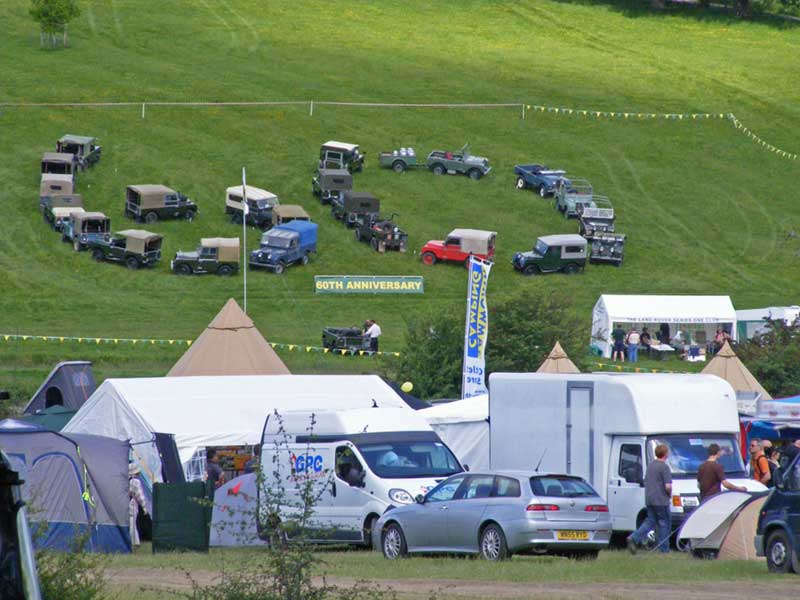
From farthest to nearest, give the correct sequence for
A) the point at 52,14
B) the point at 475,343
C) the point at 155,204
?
the point at 52,14 → the point at 155,204 → the point at 475,343

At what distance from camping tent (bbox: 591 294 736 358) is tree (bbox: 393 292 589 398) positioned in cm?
978

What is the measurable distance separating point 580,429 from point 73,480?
24.4ft

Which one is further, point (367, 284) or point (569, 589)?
point (367, 284)

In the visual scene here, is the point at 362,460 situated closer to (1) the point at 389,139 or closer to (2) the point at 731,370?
(2) the point at 731,370

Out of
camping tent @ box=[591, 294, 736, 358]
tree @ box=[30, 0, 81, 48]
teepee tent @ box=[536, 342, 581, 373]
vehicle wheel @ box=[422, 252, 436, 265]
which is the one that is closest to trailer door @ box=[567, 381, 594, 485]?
teepee tent @ box=[536, 342, 581, 373]

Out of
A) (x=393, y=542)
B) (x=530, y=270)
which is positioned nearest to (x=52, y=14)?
(x=530, y=270)

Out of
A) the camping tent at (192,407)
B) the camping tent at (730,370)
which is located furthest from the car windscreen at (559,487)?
the camping tent at (730,370)

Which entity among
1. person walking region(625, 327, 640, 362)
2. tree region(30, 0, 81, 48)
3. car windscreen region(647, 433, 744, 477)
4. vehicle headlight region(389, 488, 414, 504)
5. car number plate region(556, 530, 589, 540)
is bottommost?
person walking region(625, 327, 640, 362)

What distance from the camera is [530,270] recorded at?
61188mm

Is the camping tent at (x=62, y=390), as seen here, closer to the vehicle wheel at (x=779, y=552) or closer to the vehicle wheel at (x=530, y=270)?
the vehicle wheel at (x=779, y=552)

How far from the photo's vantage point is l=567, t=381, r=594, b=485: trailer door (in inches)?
796

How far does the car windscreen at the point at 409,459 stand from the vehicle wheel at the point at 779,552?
609 centimetres

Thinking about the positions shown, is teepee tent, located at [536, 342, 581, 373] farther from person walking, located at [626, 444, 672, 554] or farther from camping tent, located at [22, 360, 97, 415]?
person walking, located at [626, 444, 672, 554]

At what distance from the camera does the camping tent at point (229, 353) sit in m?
30.2
